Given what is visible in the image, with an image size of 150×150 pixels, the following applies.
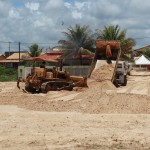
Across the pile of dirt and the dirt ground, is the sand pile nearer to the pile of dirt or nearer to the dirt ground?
the pile of dirt

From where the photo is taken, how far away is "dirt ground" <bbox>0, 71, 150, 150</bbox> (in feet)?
41.2

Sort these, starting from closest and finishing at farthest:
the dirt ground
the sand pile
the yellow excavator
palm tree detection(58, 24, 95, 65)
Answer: the dirt ground < the yellow excavator < the sand pile < palm tree detection(58, 24, 95, 65)

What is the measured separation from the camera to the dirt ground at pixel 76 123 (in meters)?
12.6

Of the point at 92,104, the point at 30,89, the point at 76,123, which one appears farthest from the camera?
the point at 30,89

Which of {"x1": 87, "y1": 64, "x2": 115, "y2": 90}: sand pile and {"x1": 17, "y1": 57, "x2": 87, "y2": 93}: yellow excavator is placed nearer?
{"x1": 17, "y1": 57, "x2": 87, "y2": 93}: yellow excavator

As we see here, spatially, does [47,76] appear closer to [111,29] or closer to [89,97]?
[89,97]

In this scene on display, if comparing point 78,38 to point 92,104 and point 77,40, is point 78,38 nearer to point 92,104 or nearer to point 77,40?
point 77,40

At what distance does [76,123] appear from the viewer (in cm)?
1653

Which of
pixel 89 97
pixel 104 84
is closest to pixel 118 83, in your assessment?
pixel 104 84

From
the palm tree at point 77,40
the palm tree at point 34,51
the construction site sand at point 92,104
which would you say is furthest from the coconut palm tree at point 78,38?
the construction site sand at point 92,104

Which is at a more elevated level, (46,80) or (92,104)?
(46,80)

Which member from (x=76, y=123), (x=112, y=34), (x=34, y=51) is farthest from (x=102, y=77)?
(x=34, y=51)

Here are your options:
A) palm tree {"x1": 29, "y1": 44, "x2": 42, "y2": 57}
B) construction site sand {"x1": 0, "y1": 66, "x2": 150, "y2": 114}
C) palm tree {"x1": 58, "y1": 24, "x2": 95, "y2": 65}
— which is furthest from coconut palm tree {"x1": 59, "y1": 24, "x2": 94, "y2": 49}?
construction site sand {"x1": 0, "y1": 66, "x2": 150, "y2": 114}

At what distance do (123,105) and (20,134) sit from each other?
873cm
